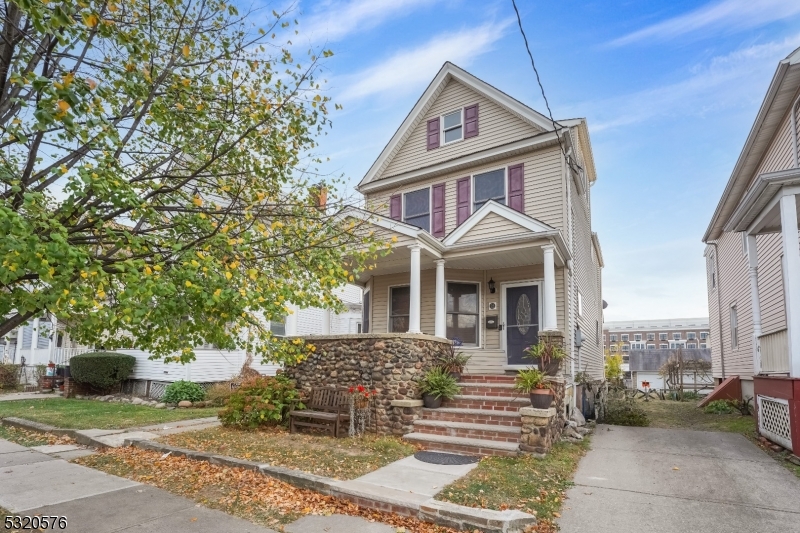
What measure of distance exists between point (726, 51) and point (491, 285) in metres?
6.62

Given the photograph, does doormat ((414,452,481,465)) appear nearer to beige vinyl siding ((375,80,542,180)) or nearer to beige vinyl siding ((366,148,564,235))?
beige vinyl siding ((366,148,564,235))

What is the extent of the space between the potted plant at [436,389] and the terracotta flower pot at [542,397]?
165 cm

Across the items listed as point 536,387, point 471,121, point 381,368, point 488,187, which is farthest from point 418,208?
point 536,387

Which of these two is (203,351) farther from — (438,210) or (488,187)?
(488,187)

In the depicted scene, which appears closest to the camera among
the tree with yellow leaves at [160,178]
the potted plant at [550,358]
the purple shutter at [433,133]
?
the tree with yellow leaves at [160,178]

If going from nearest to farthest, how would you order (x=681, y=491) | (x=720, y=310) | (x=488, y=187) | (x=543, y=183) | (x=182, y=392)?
(x=681, y=491)
(x=543, y=183)
(x=488, y=187)
(x=182, y=392)
(x=720, y=310)

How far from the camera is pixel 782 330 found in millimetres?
7645

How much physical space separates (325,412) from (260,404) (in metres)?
1.30

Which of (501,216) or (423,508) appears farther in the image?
(501,216)

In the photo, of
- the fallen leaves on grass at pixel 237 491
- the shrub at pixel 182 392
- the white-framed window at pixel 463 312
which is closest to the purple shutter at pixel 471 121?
the white-framed window at pixel 463 312

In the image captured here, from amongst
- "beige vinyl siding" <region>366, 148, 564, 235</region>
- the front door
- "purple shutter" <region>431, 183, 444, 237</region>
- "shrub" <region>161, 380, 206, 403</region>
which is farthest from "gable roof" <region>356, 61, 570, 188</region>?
"shrub" <region>161, 380, 206, 403</region>

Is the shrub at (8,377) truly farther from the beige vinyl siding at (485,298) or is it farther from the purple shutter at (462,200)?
the purple shutter at (462,200)

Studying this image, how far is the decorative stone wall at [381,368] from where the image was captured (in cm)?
868

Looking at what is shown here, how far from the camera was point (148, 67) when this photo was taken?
16.0 ft
